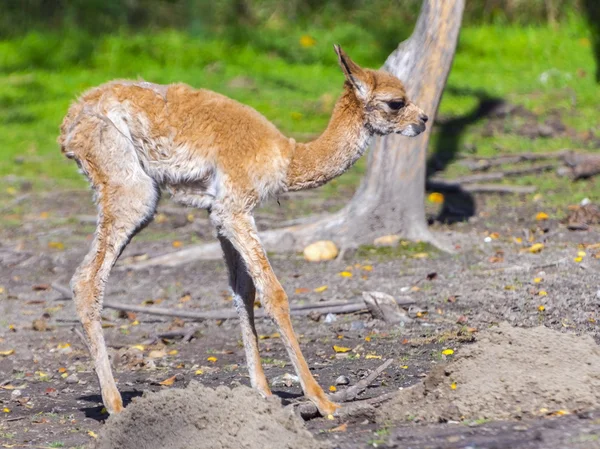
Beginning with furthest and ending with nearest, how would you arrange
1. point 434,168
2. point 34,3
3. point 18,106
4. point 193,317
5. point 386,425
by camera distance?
point 34,3, point 18,106, point 434,168, point 193,317, point 386,425

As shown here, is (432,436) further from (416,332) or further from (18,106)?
(18,106)

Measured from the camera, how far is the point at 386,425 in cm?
494

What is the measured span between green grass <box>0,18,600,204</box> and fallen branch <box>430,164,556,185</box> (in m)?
0.47

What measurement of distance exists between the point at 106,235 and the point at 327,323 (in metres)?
2.14

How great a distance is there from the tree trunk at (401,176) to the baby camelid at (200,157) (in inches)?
112

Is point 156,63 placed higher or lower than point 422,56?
lower

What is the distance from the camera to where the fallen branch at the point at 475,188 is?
10984mm

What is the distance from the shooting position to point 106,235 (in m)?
5.89

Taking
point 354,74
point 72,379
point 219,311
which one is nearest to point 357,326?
point 219,311

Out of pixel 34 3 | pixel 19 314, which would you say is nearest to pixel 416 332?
pixel 19 314

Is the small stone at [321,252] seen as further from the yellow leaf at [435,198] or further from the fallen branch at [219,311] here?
the yellow leaf at [435,198]

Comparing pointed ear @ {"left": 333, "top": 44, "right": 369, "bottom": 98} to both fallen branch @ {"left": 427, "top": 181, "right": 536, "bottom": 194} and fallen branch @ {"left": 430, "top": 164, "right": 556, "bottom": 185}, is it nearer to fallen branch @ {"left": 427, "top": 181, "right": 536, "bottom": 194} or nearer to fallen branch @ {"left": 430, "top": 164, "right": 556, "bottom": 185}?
fallen branch @ {"left": 427, "top": 181, "right": 536, "bottom": 194}

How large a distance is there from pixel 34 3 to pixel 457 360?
45.3ft

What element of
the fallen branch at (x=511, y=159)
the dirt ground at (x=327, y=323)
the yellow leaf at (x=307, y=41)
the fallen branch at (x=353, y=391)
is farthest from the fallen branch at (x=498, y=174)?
the fallen branch at (x=353, y=391)
